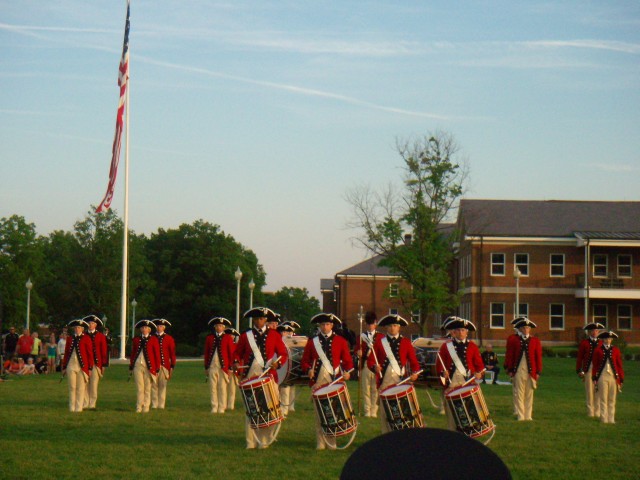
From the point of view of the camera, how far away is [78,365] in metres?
21.1

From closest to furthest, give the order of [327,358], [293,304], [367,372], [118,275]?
[327,358]
[367,372]
[118,275]
[293,304]

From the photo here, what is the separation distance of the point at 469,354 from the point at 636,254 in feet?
173

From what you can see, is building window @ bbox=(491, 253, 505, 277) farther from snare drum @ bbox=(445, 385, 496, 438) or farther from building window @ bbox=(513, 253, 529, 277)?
snare drum @ bbox=(445, 385, 496, 438)

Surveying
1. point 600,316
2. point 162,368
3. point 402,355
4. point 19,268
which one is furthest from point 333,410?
point 19,268

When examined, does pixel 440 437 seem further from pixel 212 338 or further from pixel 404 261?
pixel 404 261

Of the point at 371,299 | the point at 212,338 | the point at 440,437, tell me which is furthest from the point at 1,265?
the point at 440,437

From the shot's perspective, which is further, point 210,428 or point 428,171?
point 428,171

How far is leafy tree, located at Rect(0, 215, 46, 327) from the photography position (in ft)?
271

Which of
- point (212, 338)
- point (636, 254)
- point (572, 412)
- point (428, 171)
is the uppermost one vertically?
point (428, 171)

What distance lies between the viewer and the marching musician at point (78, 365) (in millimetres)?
20953

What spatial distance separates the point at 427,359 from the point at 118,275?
5819cm

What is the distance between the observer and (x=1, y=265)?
85562 mm

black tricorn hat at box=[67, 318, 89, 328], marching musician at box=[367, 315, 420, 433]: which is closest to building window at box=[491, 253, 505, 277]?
black tricorn hat at box=[67, 318, 89, 328]

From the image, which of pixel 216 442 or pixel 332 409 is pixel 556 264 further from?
pixel 332 409
